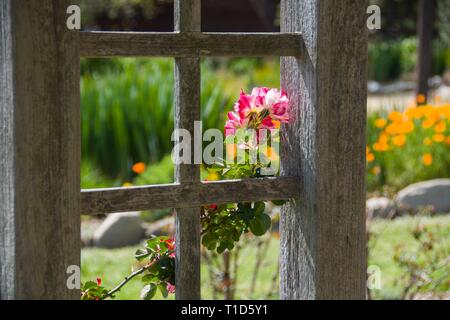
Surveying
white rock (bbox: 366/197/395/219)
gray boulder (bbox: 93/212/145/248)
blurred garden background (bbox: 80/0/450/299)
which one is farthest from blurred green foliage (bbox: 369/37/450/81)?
gray boulder (bbox: 93/212/145/248)

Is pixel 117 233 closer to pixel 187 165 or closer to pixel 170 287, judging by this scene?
pixel 170 287

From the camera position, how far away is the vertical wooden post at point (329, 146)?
5.98 ft

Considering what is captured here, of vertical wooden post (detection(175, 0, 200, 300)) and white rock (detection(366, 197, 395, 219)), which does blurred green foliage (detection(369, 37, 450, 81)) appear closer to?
white rock (detection(366, 197, 395, 219))

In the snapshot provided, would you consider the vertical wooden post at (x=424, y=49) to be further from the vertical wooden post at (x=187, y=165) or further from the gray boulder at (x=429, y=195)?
the vertical wooden post at (x=187, y=165)

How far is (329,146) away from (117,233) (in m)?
3.93

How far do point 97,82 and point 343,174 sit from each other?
575 centimetres

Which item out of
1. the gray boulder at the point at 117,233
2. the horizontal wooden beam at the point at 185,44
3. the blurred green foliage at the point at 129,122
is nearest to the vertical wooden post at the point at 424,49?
the blurred green foliage at the point at 129,122

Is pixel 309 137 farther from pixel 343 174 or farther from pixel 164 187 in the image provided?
pixel 164 187

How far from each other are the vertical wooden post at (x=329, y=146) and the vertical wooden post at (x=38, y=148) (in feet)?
1.74

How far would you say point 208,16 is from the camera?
888 inches

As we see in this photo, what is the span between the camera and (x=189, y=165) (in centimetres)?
176

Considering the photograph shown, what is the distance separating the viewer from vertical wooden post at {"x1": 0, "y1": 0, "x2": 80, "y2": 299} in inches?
59.8

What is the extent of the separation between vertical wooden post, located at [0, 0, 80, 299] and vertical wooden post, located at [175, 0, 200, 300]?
0.24 m

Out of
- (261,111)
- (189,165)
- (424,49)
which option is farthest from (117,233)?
(424,49)
